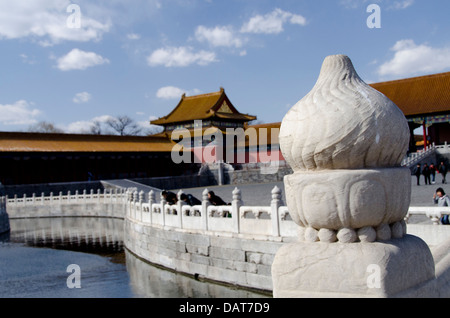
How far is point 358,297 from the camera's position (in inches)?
106

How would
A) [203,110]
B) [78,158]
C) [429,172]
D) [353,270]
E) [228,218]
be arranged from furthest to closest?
[203,110] → [78,158] → [429,172] → [228,218] → [353,270]

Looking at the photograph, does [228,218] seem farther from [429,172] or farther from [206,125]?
[206,125]

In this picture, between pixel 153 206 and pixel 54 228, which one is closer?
pixel 153 206

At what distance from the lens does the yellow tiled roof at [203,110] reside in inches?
1939

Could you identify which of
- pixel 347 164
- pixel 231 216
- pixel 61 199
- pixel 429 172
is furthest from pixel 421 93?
pixel 347 164

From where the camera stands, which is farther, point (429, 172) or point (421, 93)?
point (421, 93)

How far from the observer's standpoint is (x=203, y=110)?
165 feet

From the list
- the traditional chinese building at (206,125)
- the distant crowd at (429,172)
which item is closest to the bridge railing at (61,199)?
the traditional chinese building at (206,125)

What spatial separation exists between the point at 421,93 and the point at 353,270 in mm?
42025

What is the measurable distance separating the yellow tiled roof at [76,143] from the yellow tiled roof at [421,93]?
21033 mm

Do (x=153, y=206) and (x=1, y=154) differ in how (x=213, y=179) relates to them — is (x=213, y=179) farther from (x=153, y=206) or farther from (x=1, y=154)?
(x=153, y=206)

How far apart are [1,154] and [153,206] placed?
24.7 m
